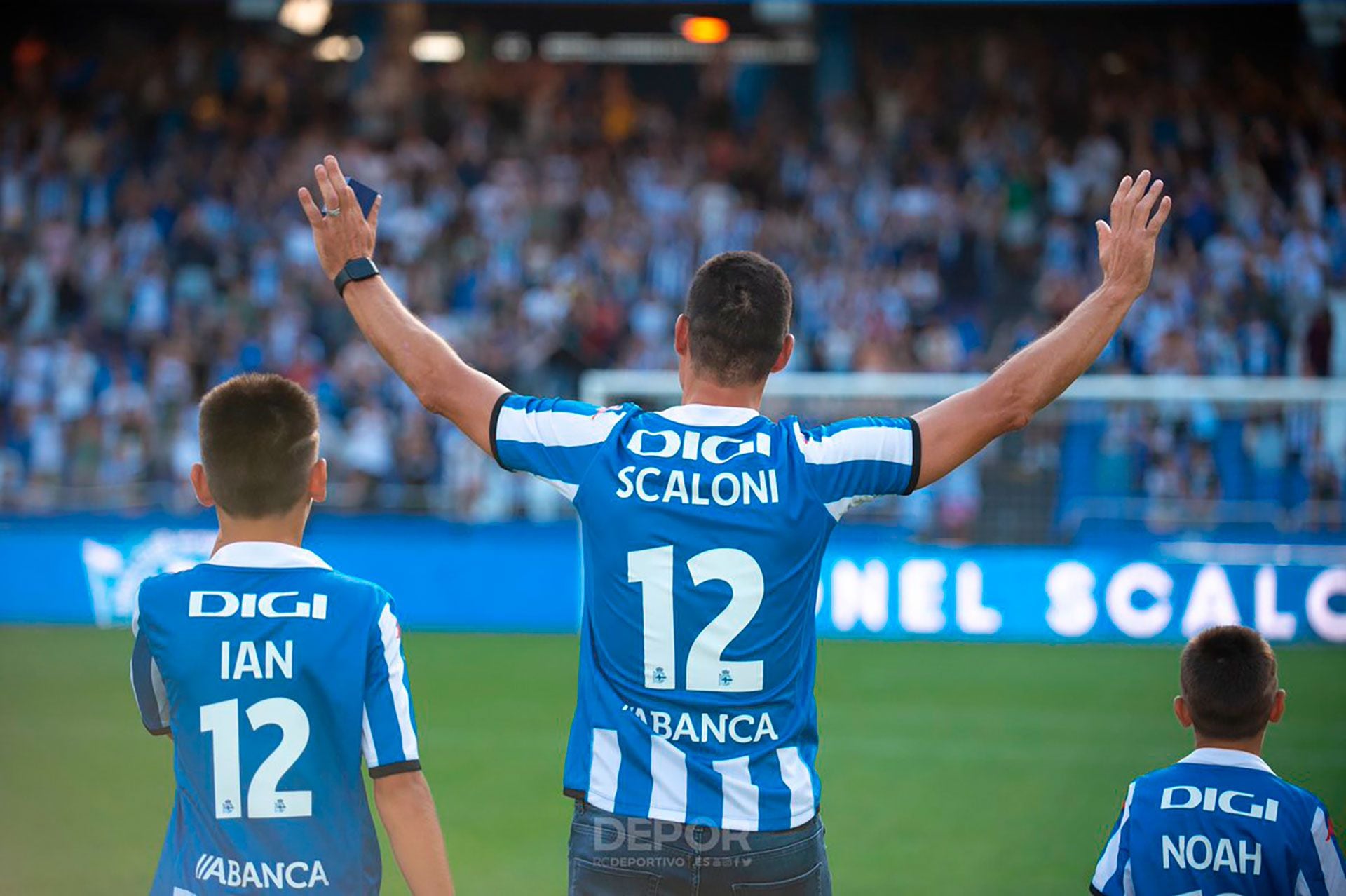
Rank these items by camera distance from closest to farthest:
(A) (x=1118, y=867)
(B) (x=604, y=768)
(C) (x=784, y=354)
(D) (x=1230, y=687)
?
(B) (x=604, y=768) → (C) (x=784, y=354) → (A) (x=1118, y=867) → (D) (x=1230, y=687)

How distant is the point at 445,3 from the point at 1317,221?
13428mm

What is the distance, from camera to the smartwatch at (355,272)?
11.4ft

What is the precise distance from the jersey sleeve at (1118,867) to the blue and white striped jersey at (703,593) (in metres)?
0.87

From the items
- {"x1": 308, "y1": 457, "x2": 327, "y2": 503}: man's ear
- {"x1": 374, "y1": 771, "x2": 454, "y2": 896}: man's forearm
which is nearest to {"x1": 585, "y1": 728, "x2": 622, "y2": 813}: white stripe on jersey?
{"x1": 374, "y1": 771, "x2": 454, "y2": 896}: man's forearm

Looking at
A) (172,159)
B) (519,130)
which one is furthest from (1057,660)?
(172,159)

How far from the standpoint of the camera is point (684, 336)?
339 cm

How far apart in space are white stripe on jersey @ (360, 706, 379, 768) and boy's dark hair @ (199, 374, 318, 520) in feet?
1.52

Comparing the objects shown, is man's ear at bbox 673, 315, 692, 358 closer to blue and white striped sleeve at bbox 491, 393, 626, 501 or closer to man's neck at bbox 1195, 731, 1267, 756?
→ blue and white striped sleeve at bbox 491, 393, 626, 501

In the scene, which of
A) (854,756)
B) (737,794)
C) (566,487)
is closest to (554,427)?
(566,487)

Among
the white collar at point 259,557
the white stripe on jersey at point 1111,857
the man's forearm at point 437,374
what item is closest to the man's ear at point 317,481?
the white collar at point 259,557

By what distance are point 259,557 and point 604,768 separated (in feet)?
2.74

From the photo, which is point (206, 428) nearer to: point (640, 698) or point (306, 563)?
point (306, 563)

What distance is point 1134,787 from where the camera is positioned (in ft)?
12.1

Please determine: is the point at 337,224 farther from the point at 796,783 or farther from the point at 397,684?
the point at 796,783
